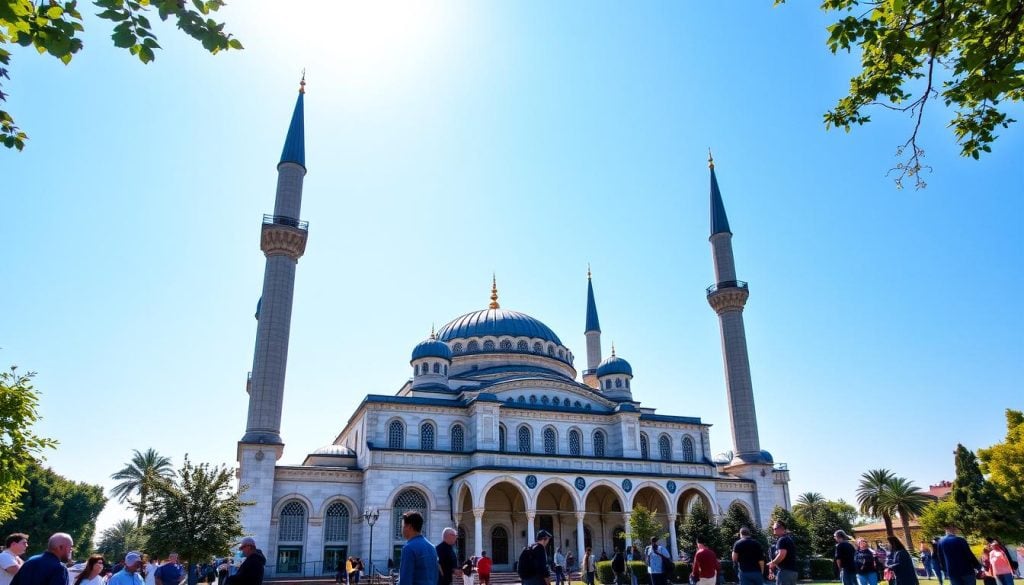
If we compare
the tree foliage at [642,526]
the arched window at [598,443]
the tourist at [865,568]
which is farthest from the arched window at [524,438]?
the tourist at [865,568]

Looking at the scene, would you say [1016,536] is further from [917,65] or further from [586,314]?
[917,65]

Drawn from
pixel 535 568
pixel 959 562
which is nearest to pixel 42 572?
pixel 535 568

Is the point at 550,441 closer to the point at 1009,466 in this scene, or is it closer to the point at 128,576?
the point at 1009,466

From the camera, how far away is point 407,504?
3125cm

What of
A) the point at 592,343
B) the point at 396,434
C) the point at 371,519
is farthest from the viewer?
the point at 592,343

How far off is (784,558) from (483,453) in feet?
75.0

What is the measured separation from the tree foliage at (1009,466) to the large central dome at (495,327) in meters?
25.4

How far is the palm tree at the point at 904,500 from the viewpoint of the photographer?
149 feet

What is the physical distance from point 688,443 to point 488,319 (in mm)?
14646

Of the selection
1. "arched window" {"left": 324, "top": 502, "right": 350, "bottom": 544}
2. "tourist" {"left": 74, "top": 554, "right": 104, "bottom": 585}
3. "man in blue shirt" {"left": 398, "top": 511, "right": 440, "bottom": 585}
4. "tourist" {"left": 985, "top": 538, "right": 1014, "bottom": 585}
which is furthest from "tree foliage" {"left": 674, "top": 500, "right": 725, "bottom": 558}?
"man in blue shirt" {"left": 398, "top": 511, "right": 440, "bottom": 585}

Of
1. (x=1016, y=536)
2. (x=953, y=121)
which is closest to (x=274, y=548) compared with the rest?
(x=953, y=121)

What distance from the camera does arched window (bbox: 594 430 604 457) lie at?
3712cm

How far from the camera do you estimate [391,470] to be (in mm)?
30766

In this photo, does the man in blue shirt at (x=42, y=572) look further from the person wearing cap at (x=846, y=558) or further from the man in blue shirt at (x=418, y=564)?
the person wearing cap at (x=846, y=558)
